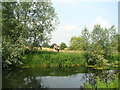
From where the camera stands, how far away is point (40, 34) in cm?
2628

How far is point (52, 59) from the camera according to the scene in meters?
25.9

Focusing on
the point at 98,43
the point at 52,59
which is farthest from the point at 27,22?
the point at 98,43

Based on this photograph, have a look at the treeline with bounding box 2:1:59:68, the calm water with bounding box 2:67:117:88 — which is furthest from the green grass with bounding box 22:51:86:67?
the calm water with bounding box 2:67:117:88

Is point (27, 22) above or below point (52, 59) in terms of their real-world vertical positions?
above

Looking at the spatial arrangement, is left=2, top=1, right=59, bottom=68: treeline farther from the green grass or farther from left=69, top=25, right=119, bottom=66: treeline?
left=69, top=25, right=119, bottom=66: treeline

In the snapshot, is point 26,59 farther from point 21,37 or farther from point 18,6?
point 18,6

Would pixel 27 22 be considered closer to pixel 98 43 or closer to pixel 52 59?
pixel 52 59

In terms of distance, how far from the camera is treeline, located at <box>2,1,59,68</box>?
24.6 meters

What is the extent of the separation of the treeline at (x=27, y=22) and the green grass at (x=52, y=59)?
164 centimetres

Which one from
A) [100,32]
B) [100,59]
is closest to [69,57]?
[100,59]

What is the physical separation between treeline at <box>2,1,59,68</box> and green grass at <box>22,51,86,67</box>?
164cm

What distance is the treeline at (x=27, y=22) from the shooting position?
2464 cm

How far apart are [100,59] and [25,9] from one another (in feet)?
48.4

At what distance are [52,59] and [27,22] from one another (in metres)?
7.57
